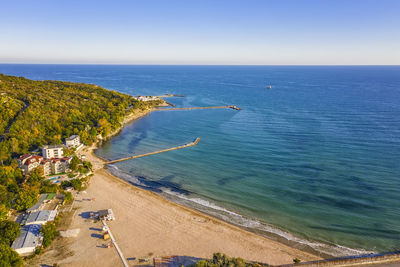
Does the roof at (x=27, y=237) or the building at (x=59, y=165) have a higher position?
the building at (x=59, y=165)

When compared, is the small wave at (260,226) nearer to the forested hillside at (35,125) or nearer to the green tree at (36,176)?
the green tree at (36,176)

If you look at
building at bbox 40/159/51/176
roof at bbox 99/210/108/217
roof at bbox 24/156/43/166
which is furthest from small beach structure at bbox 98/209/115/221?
roof at bbox 24/156/43/166

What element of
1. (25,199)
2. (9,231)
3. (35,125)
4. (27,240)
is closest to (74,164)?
(25,199)

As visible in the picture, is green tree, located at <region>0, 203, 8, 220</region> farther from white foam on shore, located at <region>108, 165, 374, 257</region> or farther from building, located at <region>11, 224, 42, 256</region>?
white foam on shore, located at <region>108, 165, 374, 257</region>

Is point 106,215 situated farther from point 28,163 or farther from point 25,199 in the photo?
point 28,163

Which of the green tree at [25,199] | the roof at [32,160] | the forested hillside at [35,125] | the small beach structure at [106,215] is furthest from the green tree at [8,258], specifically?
the roof at [32,160]

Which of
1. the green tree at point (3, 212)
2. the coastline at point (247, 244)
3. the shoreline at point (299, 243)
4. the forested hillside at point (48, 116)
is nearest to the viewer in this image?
the coastline at point (247, 244)
